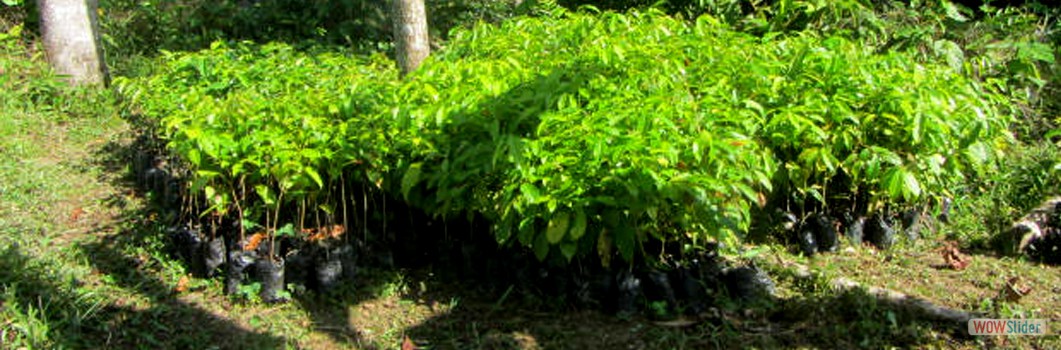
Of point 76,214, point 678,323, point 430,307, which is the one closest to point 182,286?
point 430,307

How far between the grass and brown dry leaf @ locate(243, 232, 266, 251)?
217mm

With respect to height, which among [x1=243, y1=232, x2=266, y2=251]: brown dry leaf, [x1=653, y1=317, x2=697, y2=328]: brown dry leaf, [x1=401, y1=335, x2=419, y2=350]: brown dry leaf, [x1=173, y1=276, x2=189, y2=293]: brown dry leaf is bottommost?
[x1=401, y1=335, x2=419, y2=350]: brown dry leaf

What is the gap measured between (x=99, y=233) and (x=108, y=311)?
3.44ft

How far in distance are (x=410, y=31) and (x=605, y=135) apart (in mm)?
2259

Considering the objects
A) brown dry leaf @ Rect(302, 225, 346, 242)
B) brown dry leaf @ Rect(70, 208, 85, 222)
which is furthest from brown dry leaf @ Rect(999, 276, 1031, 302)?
brown dry leaf @ Rect(70, 208, 85, 222)

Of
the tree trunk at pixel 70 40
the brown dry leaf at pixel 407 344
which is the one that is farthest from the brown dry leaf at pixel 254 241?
the tree trunk at pixel 70 40

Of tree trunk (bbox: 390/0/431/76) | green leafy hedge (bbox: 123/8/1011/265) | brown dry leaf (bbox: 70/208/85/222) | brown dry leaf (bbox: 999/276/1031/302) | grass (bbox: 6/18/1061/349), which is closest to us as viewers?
Answer: green leafy hedge (bbox: 123/8/1011/265)

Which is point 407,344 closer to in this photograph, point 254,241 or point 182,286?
point 254,241

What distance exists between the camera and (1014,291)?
11.4 feet

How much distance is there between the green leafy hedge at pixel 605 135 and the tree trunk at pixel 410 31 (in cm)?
76

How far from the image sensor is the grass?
331 cm

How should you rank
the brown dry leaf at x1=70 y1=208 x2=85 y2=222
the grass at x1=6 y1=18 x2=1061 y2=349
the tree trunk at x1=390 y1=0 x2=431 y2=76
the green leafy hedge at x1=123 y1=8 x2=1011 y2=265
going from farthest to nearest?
the tree trunk at x1=390 y1=0 x2=431 y2=76, the brown dry leaf at x1=70 y1=208 x2=85 y2=222, the grass at x1=6 y1=18 x2=1061 y2=349, the green leafy hedge at x1=123 y1=8 x2=1011 y2=265

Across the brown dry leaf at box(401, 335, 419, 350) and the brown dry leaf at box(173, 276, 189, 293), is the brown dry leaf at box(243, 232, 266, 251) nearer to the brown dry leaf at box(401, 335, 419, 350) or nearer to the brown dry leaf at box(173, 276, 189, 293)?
the brown dry leaf at box(173, 276, 189, 293)

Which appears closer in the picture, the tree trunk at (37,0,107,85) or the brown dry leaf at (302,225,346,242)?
the brown dry leaf at (302,225,346,242)
